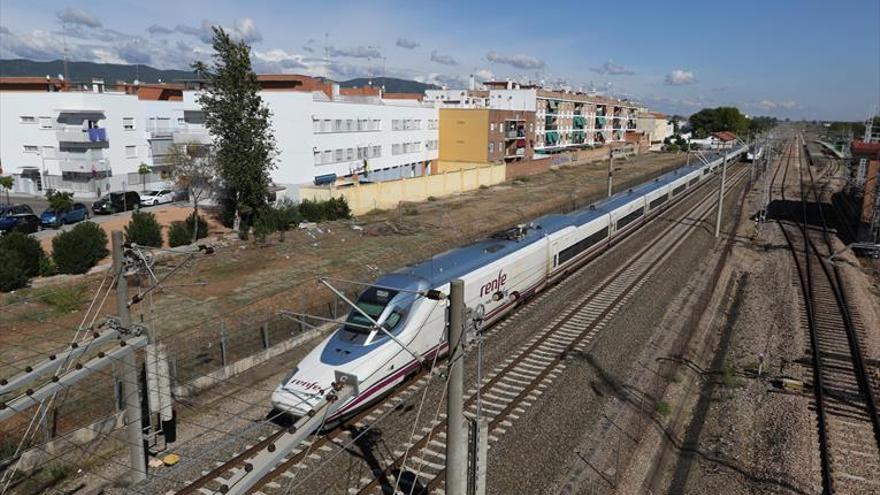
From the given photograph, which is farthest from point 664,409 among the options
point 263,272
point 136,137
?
point 136,137

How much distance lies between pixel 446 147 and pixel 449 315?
223 feet

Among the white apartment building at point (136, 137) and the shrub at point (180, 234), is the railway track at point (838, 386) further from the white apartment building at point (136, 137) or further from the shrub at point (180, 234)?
the white apartment building at point (136, 137)

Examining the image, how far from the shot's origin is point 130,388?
11156 millimetres

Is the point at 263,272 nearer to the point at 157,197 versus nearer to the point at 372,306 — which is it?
the point at 372,306

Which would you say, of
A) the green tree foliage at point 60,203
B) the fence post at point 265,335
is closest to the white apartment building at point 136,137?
the green tree foliage at point 60,203

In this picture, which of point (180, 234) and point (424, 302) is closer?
point (424, 302)

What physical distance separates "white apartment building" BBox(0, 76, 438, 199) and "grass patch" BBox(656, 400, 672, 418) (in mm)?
37982

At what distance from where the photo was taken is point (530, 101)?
3757 inches

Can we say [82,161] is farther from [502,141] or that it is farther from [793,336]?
[793,336]

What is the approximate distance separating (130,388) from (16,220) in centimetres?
3230

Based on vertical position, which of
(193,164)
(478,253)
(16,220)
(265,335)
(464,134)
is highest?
(464,134)

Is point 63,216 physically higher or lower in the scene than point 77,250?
lower

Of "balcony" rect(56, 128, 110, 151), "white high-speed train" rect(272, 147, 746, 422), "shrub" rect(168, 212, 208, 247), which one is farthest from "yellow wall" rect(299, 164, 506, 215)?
"balcony" rect(56, 128, 110, 151)

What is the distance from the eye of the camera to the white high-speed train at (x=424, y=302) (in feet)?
43.1
